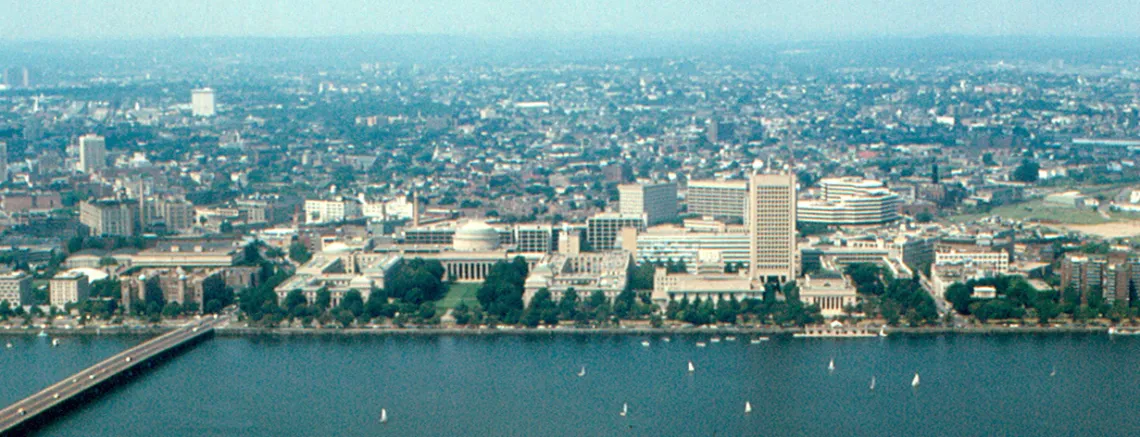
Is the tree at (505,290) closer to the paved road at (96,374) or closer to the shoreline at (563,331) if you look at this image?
the shoreline at (563,331)

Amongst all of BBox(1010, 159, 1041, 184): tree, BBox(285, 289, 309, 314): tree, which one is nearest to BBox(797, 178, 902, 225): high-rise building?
BBox(1010, 159, 1041, 184): tree

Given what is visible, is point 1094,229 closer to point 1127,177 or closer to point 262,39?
point 1127,177

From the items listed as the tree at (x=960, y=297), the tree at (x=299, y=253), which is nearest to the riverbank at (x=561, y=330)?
the tree at (x=960, y=297)

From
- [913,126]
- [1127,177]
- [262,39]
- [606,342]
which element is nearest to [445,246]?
[606,342]

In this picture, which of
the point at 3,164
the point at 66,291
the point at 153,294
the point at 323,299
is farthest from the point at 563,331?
the point at 3,164

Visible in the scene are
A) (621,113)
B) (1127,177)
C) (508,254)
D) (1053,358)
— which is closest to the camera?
(1053,358)

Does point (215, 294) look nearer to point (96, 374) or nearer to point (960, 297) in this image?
point (96, 374)
